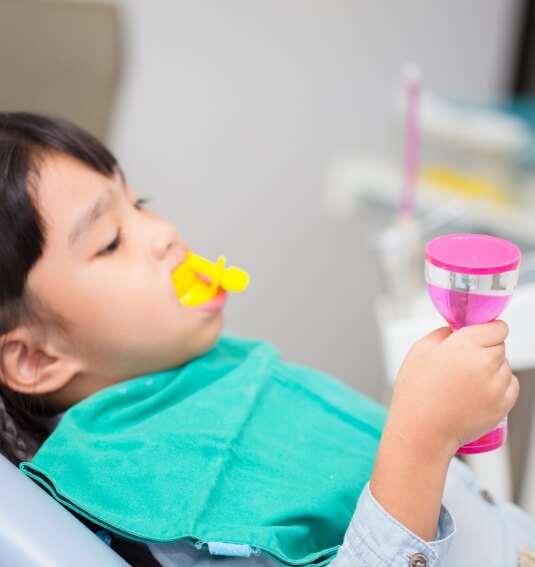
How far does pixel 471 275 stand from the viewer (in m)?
0.50

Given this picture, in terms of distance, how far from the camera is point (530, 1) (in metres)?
2.12

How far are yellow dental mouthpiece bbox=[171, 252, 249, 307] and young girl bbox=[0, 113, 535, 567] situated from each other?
11mm

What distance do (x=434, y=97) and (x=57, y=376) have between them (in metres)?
1.08

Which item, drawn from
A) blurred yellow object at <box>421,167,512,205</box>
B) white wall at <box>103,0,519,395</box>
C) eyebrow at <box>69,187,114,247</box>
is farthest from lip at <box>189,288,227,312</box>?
white wall at <box>103,0,519,395</box>

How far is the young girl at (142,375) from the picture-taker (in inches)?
21.6

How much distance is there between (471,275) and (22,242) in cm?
38

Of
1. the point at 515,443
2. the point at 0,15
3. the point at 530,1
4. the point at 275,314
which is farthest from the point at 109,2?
the point at 530,1

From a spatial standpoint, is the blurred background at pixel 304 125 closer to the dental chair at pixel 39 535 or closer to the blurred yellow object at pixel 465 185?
the blurred yellow object at pixel 465 185

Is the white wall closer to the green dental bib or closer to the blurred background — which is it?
the blurred background

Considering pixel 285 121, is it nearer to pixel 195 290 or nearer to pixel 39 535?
pixel 195 290

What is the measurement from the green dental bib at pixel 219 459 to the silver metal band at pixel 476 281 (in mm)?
231

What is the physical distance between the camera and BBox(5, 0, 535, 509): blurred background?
4.13 feet

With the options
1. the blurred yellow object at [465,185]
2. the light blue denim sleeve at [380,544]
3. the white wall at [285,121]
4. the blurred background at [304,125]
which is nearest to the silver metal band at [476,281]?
the light blue denim sleeve at [380,544]

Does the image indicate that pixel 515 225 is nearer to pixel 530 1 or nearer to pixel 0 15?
pixel 0 15
